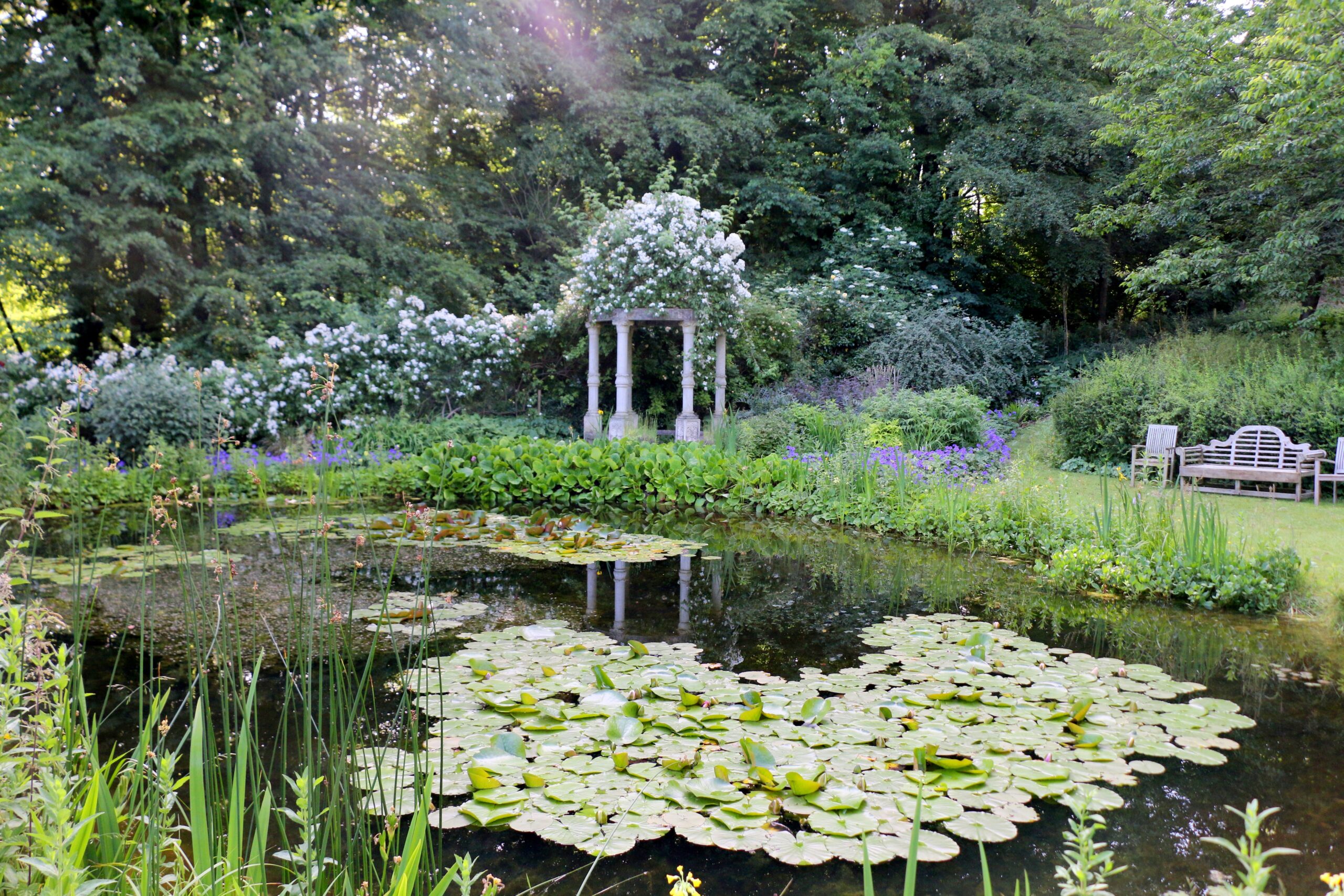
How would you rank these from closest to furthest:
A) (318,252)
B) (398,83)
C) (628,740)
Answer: (628,740)
(318,252)
(398,83)

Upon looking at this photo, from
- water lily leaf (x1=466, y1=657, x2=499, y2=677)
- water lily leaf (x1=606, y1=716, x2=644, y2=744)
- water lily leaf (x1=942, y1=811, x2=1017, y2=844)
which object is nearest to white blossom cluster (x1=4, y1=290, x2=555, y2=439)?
water lily leaf (x1=466, y1=657, x2=499, y2=677)

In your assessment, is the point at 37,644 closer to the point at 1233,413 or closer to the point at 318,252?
the point at 1233,413

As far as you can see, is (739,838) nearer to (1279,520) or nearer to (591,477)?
(1279,520)

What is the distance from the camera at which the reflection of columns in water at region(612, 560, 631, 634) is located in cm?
398

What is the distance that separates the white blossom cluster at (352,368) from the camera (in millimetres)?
8656

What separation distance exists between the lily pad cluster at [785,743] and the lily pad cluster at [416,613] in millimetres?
369

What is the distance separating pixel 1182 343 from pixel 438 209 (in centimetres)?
1109

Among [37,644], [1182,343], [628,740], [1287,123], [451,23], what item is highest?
[451,23]

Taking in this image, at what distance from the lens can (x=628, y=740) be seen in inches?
101

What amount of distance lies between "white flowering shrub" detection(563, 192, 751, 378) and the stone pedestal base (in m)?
1.10

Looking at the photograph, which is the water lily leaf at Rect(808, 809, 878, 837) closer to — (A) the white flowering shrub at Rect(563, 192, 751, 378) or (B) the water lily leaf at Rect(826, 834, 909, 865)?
(B) the water lily leaf at Rect(826, 834, 909, 865)

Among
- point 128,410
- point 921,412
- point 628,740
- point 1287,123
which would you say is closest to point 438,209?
point 128,410

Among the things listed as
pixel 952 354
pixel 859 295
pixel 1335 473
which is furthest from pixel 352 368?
pixel 1335 473

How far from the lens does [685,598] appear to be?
4.48m
